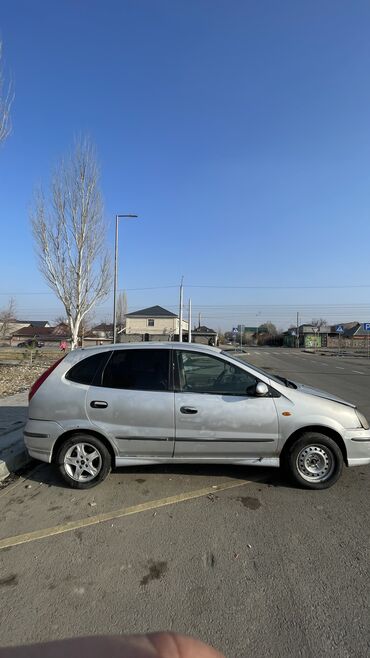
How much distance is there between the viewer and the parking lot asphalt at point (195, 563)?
2594 millimetres

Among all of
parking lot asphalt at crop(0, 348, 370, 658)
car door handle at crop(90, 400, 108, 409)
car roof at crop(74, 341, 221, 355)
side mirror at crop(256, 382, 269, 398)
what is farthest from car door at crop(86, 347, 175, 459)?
side mirror at crop(256, 382, 269, 398)

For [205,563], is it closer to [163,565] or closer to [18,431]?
[163,565]

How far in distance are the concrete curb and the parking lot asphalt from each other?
0.41 m

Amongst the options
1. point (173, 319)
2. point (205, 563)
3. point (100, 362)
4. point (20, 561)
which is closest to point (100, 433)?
point (100, 362)

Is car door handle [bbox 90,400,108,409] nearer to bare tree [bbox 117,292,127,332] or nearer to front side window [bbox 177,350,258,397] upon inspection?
front side window [bbox 177,350,258,397]

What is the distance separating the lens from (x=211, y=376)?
5.06 m

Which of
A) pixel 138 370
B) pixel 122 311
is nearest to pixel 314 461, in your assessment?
pixel 138 370

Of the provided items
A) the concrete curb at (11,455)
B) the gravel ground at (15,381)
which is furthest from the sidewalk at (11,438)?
the gravel ground at (15,381)

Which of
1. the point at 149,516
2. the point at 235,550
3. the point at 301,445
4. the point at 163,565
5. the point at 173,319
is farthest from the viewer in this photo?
the point at 173,319

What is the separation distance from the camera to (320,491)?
4.80 m

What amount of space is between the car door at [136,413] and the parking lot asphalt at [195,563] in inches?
20.1

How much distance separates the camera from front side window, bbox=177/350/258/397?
16.1 feet

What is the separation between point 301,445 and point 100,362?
98.7 inches

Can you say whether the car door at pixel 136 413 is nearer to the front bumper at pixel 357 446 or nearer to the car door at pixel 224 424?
the car door at pixel 224 424
